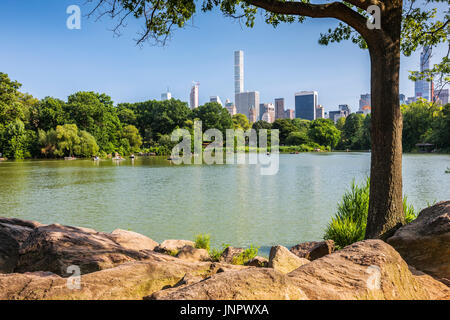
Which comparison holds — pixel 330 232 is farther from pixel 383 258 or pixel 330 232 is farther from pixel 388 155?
pixel 383 258

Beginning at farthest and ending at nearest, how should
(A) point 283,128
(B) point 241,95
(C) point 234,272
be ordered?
(B) point 241,95 < (A) point 283,128 < (C) point 234,272

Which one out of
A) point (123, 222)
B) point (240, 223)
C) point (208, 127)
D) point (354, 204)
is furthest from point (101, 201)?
point (208, 127)

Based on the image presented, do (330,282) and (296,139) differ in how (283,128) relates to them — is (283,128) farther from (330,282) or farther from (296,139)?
(330,282)

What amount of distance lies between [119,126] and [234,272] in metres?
51.9

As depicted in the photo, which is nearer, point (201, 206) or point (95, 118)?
point (201, 206)

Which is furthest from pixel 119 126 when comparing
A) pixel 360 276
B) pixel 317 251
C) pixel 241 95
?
pixel 241 95

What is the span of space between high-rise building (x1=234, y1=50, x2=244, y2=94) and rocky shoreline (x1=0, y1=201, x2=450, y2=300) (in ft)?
488

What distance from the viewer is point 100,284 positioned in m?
1.89

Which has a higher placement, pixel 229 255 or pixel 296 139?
pixel 296 139

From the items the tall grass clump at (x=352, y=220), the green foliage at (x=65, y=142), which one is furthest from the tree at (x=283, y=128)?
the tall grass clump at (x=352, y=220)

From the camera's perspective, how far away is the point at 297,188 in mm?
12672

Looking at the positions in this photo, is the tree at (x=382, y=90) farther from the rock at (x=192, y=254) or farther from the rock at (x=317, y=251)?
the rock at (x=192, y=254)

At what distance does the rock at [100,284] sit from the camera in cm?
172
